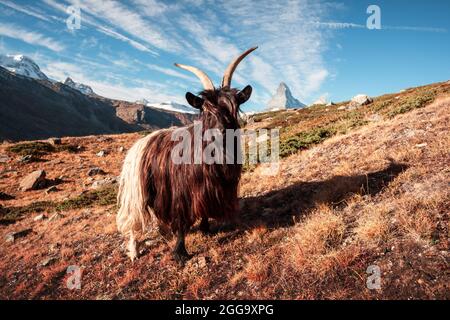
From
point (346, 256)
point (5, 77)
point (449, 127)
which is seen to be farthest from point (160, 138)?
point (5, 77)

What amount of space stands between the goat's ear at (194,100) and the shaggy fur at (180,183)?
4 cm

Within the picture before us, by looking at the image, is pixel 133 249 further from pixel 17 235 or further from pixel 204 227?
pixel 17 235

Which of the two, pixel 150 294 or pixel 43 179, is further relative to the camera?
pixel 43 179

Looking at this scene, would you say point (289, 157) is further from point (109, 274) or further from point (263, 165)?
point (109, 274)

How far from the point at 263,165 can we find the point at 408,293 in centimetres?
923

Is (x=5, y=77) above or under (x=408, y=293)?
above

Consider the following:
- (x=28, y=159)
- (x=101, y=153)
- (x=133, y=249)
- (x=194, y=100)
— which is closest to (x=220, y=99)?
(x=194, y=100)

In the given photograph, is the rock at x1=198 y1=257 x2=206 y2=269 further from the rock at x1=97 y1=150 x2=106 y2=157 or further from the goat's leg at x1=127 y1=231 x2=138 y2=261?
the rock at x1=97 y1=150 x2=106 y2=157

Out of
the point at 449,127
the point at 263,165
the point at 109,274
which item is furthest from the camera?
the point at 263,165

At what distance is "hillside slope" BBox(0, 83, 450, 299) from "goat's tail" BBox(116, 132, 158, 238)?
791 millimetres

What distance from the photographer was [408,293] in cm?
356

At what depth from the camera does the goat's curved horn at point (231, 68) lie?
19.7 ft

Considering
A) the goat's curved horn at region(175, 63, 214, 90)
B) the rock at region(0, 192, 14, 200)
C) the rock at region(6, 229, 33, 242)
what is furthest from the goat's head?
the rock at region(0, 192, 14, 200)

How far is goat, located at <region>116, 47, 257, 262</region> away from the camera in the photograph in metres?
5.46
